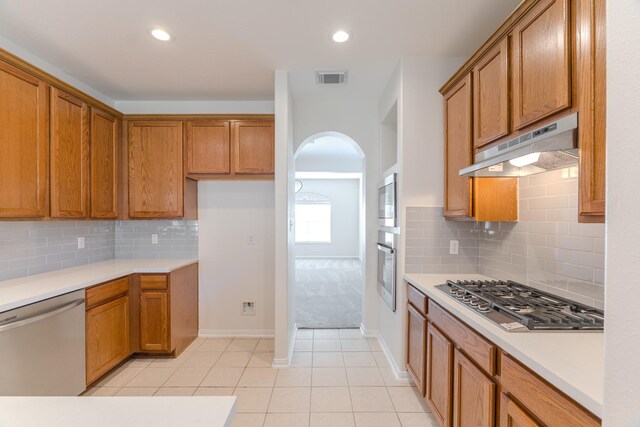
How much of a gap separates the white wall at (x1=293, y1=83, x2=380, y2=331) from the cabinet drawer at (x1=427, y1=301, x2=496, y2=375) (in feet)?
5.07

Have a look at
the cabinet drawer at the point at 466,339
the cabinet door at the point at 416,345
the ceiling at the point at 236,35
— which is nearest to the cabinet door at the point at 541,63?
the ceiling at the point at 236,35

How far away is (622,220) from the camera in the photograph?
59 cm

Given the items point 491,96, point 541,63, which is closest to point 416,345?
point 491,96

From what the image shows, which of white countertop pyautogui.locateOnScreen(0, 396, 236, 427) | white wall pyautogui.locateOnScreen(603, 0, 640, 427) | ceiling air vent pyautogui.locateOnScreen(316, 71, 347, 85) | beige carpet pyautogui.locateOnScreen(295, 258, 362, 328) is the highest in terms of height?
ceiling air vent pyautogui.locateOnScreen(316, 71, 347, 85)

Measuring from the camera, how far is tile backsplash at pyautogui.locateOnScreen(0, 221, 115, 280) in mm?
2342

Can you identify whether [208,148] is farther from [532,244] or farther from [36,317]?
[532,244]

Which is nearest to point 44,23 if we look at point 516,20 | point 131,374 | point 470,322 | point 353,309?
point 131,374

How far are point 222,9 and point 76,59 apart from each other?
1.56 m

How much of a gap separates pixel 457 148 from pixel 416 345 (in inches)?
58.0

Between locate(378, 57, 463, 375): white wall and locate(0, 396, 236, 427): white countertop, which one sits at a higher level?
locate(378, 57, 463, 375): white wall

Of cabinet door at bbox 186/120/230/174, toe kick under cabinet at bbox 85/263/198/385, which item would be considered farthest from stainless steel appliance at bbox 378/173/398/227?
toe kick under cabinet at bbox 85/263/198/385

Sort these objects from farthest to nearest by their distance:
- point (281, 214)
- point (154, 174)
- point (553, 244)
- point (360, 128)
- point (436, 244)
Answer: point (360, 128)
point (154, 174)
point (281, 214)
point (436, 244)
point (553, 244)

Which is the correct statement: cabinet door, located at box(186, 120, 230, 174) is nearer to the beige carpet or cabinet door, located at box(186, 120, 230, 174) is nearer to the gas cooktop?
the beige carpet

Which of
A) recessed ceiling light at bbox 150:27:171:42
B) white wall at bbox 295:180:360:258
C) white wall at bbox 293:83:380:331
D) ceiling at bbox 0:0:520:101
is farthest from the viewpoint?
white wall at bbox 295:180:360:258
